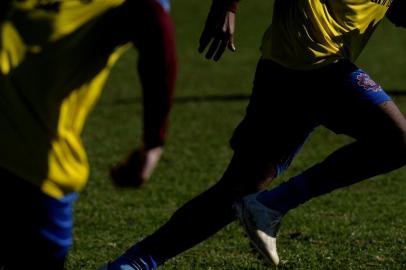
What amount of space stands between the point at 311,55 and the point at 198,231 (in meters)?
0.89

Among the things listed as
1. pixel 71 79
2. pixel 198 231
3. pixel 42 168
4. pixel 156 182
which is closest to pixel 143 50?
pixel 71 79

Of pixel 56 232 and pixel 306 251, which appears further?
pixel 306 251

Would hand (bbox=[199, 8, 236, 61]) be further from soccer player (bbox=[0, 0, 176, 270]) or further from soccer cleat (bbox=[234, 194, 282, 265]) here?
soccer player (bbox=[0, 0, 176, 270])

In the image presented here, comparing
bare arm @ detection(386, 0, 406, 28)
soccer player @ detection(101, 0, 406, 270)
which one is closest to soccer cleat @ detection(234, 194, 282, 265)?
soccer player @ detection(101, 0, 406, 270)

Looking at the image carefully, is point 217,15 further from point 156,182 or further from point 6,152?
point 156,182

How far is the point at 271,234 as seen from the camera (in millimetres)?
4793

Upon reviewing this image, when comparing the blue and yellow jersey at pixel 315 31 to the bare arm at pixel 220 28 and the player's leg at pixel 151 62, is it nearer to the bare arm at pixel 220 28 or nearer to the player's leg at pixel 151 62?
the bare arm at pixel 220 28

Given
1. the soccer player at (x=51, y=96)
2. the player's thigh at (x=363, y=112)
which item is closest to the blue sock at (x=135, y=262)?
the player's thigh at (x=363, y=112)

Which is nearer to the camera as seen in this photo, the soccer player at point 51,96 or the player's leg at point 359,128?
the soccer player at point 51,96

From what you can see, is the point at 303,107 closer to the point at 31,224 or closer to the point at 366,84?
the point at 366,84

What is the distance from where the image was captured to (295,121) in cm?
467

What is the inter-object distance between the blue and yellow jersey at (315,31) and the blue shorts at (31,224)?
1428 millimetres

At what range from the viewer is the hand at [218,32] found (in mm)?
4500

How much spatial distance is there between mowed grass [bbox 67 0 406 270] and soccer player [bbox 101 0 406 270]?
0.85 metres
